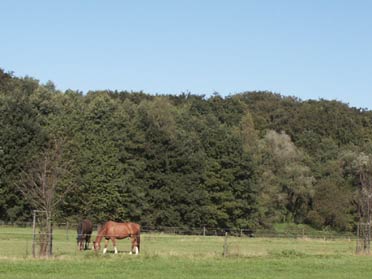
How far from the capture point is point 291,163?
8625 cm

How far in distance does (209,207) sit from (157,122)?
1163 centimetres

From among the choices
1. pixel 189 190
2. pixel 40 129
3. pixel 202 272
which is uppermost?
pixel 40 129

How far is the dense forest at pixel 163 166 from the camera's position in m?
67.9


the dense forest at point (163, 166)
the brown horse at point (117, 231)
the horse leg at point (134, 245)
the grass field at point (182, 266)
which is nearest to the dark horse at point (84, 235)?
the brown horse at point (117, 231)

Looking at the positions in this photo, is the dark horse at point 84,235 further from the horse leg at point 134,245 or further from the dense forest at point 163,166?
the dense forest at point 163,166

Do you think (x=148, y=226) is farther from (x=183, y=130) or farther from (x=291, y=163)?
(x=291, y=163)

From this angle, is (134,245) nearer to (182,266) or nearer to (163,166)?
(182,266)

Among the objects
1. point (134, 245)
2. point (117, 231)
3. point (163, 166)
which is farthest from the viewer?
point (163, 166)

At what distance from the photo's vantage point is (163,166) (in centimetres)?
7431

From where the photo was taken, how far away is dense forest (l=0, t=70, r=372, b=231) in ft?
223

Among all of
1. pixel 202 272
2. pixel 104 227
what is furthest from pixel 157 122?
pixel 202 272

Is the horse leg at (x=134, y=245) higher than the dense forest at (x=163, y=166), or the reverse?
the dense forest at (x=163, y=166)

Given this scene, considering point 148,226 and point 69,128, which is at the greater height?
point 69,128

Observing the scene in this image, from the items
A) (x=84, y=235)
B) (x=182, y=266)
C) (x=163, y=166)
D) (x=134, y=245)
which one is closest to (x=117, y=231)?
(x=134, y=245)
